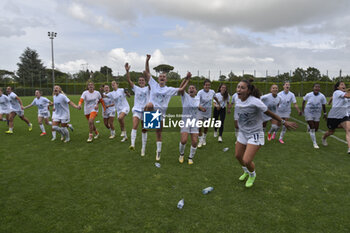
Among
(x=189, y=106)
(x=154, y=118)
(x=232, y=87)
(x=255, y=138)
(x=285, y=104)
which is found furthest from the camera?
(x=232, y=87)

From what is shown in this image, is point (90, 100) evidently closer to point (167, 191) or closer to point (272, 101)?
point (167, 191)

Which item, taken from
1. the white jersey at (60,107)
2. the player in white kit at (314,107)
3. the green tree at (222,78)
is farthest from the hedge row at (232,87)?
the white jersey at (60,107)

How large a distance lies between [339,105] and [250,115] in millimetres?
4344

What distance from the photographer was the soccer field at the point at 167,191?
3.34 metres

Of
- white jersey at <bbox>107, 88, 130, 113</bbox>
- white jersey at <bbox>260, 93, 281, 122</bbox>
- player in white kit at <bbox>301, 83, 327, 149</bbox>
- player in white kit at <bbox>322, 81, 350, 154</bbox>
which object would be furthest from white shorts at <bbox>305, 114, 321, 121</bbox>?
white jersey at <bbox>107, 88, 130, 113</bbox>

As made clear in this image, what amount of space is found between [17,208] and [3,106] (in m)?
8.30

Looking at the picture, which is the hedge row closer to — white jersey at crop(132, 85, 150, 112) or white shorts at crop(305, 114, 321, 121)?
white shorts at crop(305, 114, 321, 121)

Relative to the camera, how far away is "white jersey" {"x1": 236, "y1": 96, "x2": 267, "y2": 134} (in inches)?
162

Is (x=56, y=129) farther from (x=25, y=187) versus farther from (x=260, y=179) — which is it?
(x=260, y=179)

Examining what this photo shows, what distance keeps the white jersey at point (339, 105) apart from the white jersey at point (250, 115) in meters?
4.12

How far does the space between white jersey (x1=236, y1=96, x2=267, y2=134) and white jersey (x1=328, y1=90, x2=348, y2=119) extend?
4.12m

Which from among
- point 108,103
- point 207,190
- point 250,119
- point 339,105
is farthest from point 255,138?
point 108,103

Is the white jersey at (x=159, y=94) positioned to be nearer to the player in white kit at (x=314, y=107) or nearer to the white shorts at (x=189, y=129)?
the white shorts at (x=189, y=129)

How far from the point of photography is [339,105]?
22.0 ft
